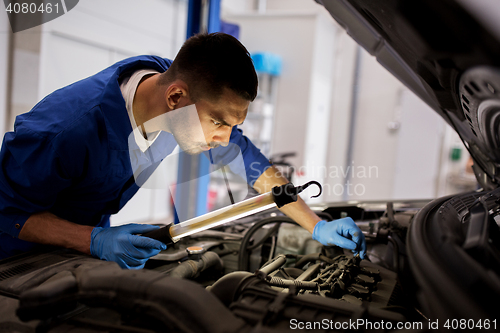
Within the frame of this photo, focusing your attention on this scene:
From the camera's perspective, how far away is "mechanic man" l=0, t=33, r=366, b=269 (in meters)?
0.99

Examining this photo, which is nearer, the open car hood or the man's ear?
the open car hood

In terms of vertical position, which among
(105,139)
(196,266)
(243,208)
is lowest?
(196,266)

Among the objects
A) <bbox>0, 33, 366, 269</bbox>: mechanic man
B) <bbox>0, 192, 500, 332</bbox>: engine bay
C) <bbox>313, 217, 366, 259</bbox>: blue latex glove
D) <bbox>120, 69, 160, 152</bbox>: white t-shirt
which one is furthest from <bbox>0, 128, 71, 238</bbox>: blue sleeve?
<bbox>313, 217, 366, 259</bbox>: blue latex glove

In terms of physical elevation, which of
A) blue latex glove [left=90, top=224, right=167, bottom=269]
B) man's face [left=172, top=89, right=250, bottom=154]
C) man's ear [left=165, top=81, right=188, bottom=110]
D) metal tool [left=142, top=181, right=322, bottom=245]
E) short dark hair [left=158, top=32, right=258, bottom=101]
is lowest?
blue latex glove [left=90, top=224, right=167, bottom=269]

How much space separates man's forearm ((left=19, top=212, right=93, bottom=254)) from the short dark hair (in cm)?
57

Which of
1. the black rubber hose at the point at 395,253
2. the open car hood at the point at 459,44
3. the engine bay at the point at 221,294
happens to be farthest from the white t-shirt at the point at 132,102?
the black rubber hose at the point at 395,253

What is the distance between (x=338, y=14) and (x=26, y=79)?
2171mm

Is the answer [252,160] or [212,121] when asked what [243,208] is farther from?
[252,160]

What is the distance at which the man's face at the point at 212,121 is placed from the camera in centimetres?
103

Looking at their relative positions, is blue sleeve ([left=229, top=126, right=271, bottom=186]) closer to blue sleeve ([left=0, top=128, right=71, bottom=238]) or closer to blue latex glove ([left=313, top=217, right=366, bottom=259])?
blue latex glove ([left=313, top=217, right=366, bottom=259])

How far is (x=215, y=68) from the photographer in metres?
1.00

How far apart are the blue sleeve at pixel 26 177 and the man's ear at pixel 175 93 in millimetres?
371

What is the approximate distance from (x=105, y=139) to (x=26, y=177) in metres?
0.25

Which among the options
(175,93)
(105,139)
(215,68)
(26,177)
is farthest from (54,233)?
(215,68)
